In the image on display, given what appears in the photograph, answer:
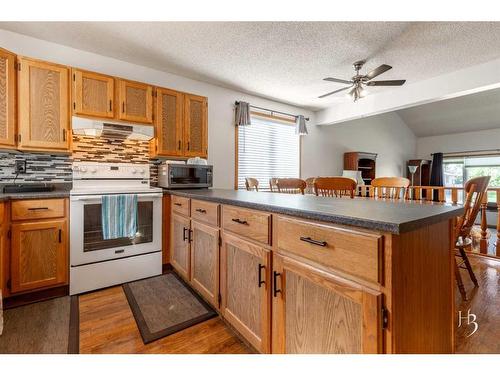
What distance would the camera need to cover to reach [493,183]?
21.8 ft

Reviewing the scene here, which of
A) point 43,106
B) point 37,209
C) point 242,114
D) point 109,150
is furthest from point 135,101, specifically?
point 242,114

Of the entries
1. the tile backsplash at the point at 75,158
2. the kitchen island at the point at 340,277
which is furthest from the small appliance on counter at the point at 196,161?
the kitchen island at the point at 340,277

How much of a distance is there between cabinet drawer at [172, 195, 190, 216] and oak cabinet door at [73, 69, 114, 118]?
3.55 feet

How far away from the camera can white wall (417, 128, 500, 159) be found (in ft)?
21.5

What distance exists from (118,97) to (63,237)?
1.45 m

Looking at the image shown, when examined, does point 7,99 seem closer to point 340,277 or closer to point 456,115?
point 340,277

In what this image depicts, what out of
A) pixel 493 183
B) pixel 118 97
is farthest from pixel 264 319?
pixel 493 183

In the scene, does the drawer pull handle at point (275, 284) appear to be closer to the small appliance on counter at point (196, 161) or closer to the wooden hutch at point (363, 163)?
the small appliance on counter at point (196, 161)

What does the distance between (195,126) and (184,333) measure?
2.30m

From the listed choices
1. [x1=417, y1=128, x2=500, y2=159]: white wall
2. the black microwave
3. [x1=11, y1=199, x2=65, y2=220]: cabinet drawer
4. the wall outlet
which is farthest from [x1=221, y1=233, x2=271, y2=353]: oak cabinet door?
[x1=417, y1=128, x2=500, y2=159]: white wall

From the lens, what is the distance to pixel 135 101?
2652mm

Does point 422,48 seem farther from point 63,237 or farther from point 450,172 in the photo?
point 450,172

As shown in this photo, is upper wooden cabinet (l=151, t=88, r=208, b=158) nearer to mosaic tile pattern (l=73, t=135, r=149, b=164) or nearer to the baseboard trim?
mosaic tile pattern (l=73, t=135, r=149, b=164)

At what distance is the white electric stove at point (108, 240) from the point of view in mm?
2082
